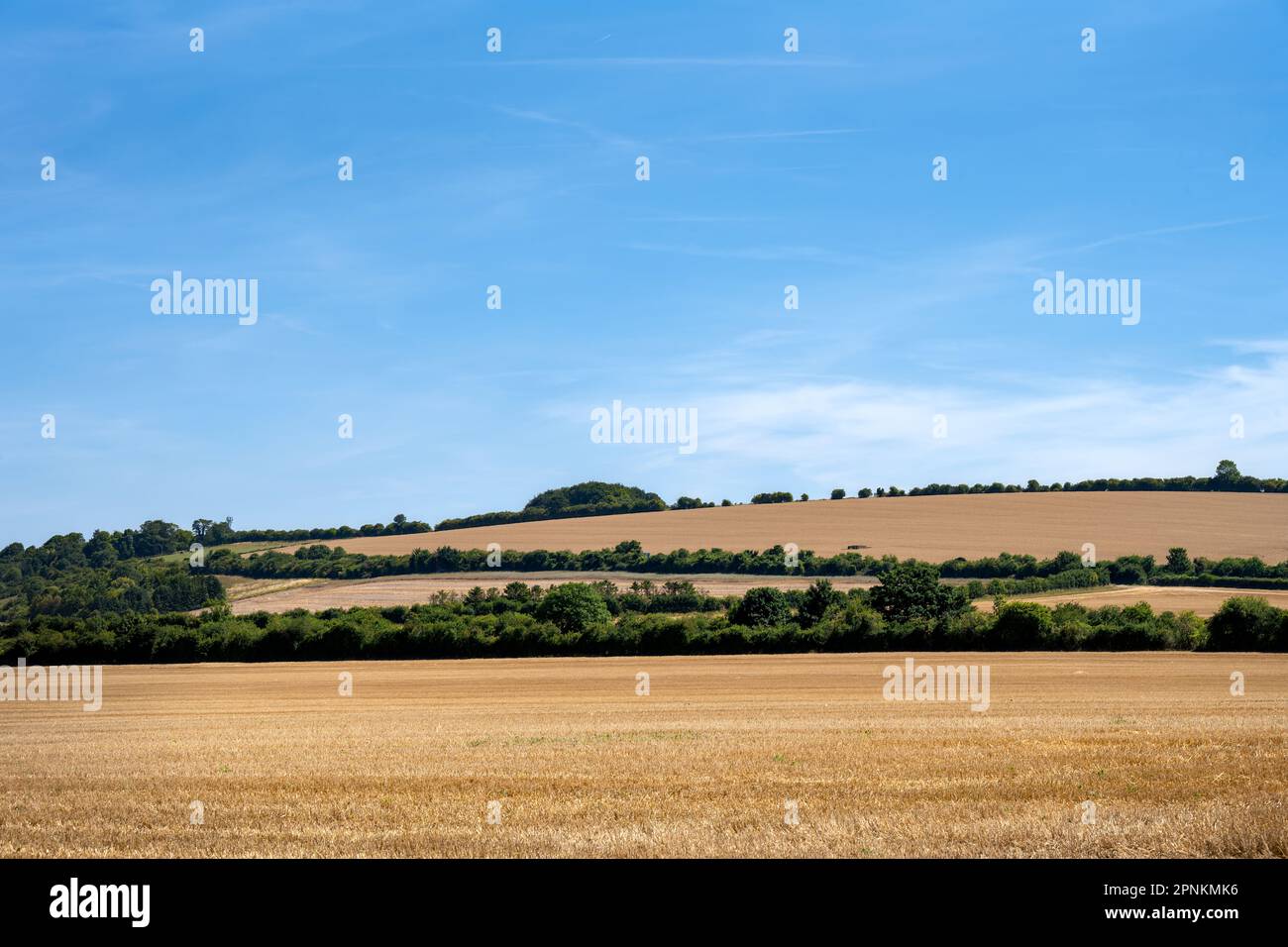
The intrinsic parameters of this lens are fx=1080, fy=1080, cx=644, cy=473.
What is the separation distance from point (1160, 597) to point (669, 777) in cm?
7752

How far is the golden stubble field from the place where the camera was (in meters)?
13.2

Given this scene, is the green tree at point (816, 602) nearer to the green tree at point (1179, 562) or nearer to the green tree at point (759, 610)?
the green tree at point (759, 610)

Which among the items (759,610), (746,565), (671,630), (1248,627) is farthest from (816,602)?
(1248,627)

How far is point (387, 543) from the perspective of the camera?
13712cm

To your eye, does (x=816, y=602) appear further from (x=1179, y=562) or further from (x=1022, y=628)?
(x=1179, y=562)

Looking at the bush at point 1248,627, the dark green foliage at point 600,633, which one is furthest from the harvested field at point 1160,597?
the bush at point 1248,627

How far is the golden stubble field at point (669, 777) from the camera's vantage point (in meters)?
13.2

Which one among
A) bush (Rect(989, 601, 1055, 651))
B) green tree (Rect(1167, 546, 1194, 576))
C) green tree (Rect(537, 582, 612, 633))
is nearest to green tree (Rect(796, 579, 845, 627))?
green tree (Rect(537, 582, 612, 633))

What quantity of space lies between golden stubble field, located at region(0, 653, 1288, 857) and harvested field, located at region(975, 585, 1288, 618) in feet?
124

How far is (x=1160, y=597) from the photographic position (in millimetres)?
85062

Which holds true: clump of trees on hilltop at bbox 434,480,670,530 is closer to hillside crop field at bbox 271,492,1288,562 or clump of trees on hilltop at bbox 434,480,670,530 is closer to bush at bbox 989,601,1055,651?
hillside crop field at bbox 271,492,1288,562

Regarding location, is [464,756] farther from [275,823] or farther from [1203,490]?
[1203,490]
